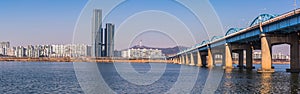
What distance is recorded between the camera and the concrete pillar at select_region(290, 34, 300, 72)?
108 metres

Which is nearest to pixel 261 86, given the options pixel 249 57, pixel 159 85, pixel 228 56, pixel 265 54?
pixel 159 85

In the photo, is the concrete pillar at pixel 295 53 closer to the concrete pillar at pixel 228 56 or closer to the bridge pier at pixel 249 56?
the bridge pier at pixel 249 56

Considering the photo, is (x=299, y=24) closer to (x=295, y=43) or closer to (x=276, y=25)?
(x=276, y=25)

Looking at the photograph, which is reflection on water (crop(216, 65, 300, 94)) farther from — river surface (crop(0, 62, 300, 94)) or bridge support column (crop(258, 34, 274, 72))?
bridge support column (crop(258, 34, 274, 72))

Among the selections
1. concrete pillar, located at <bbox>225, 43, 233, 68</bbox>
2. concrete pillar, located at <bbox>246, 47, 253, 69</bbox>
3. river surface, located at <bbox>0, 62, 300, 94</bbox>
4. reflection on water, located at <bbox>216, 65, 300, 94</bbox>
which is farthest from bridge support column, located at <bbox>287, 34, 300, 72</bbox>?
concrete pillar, located at <bbox>225, 43, 233, 68</bbox>

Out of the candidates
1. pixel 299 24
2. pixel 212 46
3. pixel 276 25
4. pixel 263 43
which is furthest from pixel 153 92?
pixel 212 46

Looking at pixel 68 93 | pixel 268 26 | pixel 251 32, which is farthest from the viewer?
pixel 251 32

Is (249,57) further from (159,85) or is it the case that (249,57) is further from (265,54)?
(159,85)

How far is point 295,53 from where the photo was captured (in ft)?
357

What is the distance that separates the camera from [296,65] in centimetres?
10919

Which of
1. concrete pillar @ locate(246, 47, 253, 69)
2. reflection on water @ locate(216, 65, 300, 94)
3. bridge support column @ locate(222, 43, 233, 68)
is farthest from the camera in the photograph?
concrete pillar @ locate(246, 47, 253, 69)

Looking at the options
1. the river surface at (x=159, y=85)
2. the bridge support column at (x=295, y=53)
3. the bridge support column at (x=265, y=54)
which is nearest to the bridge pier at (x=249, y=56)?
the bridge support column at (x=295, y=53)

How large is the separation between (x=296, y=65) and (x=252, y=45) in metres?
43.8

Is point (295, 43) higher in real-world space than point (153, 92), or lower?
higher
